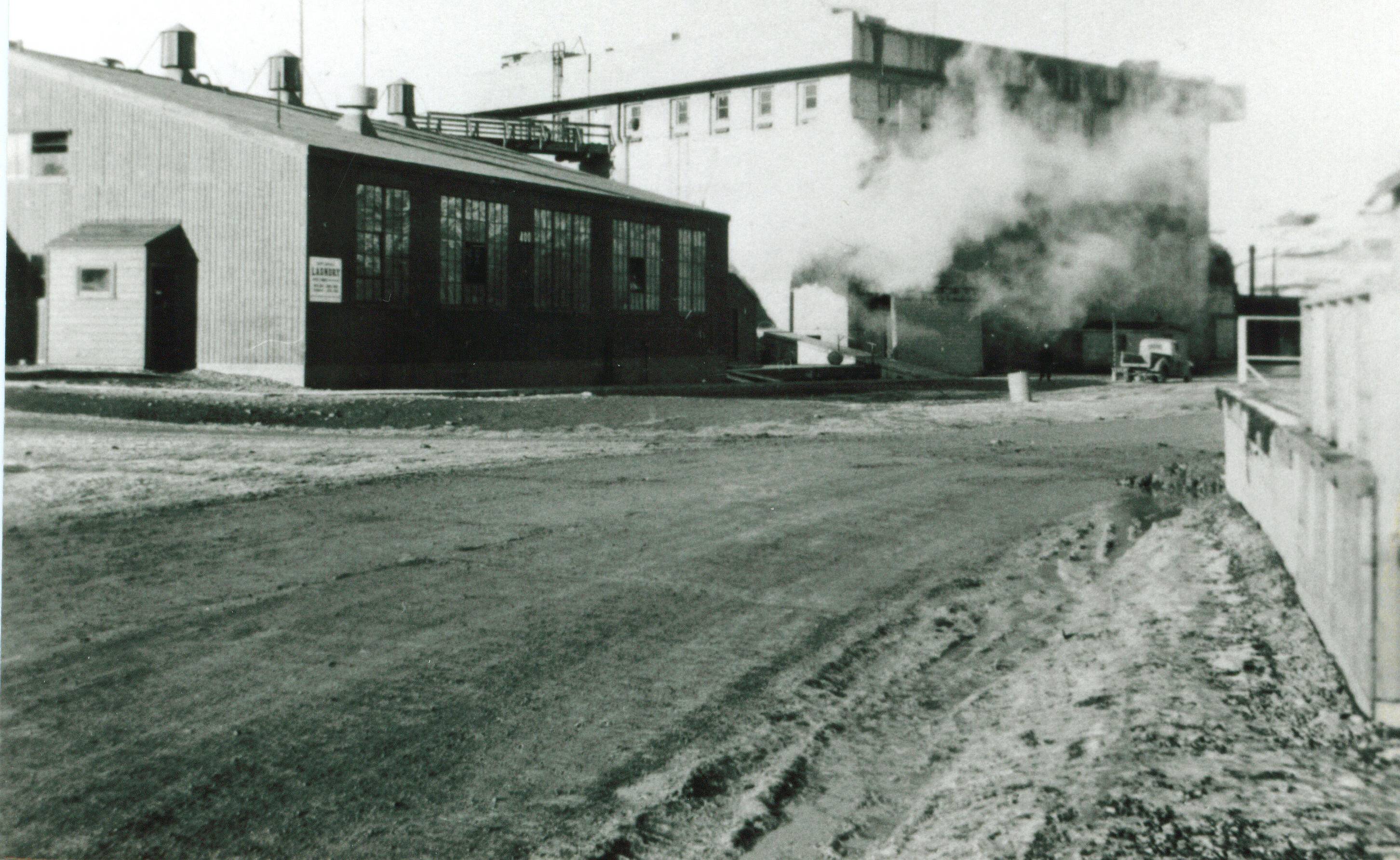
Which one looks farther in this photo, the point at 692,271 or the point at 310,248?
the point at 692,271

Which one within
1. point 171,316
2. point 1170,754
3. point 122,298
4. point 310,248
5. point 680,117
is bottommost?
point 1170,754

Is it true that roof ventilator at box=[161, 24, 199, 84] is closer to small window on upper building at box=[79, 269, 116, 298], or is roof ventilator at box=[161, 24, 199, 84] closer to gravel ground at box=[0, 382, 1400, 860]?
gravel ground at box=[0, 382, 1400, 860]

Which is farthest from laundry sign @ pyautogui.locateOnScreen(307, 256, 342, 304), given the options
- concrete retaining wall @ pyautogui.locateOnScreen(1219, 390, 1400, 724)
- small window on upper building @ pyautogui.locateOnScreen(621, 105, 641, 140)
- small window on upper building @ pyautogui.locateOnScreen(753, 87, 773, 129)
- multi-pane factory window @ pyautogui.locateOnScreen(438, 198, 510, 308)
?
small window on upper building @ pyautogui.locateOnScreen(621, 105, 641, 140)

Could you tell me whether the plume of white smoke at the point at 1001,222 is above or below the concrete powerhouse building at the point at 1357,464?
above

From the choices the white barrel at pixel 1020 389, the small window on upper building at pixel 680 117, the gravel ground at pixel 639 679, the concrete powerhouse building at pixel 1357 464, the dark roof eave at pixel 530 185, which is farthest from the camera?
the small window on upper building at pixel 680 117

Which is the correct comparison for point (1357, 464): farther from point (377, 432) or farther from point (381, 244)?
point (381, 244)

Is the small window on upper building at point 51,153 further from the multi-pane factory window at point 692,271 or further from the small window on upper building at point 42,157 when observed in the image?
the multi-pane factory window at point 692,271

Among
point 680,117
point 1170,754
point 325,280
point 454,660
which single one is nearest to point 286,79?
point 325,280

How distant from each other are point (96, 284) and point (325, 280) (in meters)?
5.68

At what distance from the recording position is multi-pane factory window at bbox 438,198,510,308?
31688 millimetres

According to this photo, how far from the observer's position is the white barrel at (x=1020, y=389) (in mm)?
30547

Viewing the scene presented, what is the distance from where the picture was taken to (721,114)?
54.8 m

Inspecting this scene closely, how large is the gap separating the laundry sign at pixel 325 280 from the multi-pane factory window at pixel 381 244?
0.74 metres

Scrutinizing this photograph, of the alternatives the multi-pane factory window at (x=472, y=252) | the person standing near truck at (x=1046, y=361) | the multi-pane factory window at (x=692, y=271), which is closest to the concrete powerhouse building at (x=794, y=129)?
the person standing near truck at (x=1046, y=361)
